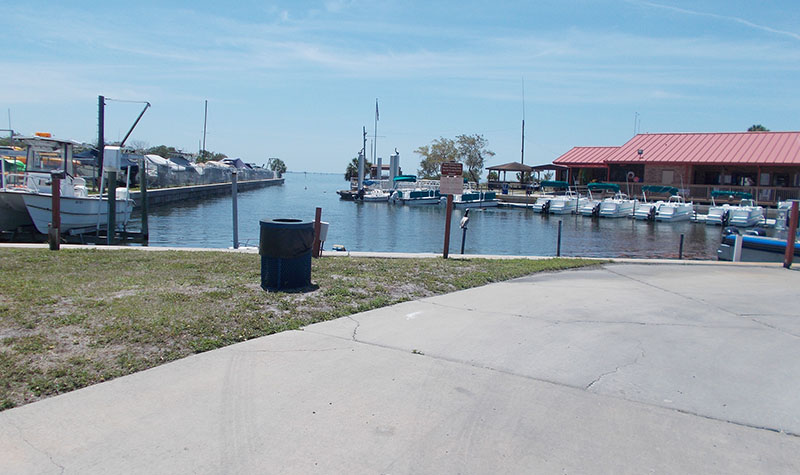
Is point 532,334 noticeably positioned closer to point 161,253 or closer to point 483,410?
point 483,410

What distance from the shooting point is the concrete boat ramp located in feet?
13.0

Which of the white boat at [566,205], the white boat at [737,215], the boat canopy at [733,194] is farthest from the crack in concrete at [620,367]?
the boat canopy at [733,194]

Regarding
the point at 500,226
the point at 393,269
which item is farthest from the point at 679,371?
the point at 500,226

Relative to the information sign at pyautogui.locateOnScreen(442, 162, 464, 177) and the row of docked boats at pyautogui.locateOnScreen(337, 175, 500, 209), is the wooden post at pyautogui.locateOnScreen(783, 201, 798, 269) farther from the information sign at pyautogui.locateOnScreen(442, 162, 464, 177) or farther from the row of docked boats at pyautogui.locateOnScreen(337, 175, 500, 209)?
the row of docked boats at pyautogui.locateOnScreen(337, 175, 500, 209)

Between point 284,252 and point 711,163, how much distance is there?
49.1 meters

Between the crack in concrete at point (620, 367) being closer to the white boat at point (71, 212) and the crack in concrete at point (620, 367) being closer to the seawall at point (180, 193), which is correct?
the white boat at point (71, 212)

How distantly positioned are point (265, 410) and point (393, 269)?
19.8 ft

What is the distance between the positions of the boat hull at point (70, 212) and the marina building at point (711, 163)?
4331 centimetres

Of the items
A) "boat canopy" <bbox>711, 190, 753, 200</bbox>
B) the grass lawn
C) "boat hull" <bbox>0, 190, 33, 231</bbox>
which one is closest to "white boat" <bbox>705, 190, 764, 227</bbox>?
"boat canopy" <bbox>711, 190, 753, 200</bbox>

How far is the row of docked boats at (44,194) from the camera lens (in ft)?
71.8

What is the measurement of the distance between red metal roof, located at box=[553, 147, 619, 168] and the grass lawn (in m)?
51.0

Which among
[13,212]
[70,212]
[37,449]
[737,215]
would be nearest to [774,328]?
[37,449]

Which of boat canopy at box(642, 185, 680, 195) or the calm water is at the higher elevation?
boat canopy at box(642, 185, 680, 195)

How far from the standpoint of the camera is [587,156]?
202 feet
